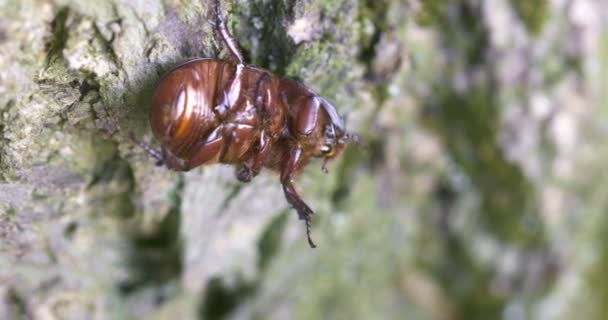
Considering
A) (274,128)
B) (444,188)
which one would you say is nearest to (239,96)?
(274,128)

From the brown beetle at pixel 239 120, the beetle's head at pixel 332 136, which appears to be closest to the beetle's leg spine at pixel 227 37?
the brown beetle at pixel 239 120

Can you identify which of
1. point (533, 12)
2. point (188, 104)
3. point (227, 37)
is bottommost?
point (188, 104)

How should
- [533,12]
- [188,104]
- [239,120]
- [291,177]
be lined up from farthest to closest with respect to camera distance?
[533,12], [291,177], [239,120], [188,104]

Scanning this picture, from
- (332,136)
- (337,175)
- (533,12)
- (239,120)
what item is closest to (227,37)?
(239,120)

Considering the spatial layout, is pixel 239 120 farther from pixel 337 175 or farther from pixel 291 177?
pixel 337 175

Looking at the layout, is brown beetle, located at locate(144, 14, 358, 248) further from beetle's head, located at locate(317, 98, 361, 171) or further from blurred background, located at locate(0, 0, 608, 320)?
blurred background, located at locate(0, 0, 608, 320)

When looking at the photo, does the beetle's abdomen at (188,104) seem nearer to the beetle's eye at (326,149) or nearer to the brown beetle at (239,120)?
the brown beetle at (239,120)

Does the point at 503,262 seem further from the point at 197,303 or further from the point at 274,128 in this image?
the point at 274,128
